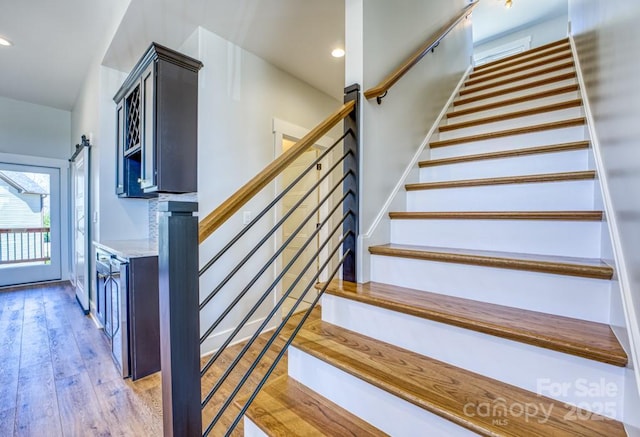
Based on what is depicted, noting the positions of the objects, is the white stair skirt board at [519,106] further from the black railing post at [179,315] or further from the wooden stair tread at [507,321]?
the black railing post at [179,315]

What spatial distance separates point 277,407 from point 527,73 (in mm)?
3347

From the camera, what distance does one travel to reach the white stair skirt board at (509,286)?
102cm

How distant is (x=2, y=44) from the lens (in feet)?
9.53

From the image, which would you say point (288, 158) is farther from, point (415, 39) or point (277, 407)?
point (415, 39)

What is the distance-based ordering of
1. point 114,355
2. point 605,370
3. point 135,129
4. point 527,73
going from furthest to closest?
Answer: point 527,73, point 135,129, point 114,355, point 605,370

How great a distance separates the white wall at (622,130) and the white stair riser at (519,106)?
0.75m

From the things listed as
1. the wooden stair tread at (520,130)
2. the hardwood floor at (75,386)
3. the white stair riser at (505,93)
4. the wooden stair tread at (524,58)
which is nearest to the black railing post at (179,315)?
the hardwood floor at (75,386)

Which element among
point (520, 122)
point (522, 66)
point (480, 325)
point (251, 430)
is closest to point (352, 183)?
point (480, 325)

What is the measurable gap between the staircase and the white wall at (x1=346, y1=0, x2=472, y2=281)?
239 millimetres

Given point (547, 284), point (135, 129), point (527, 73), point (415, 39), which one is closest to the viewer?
point (547, 284)

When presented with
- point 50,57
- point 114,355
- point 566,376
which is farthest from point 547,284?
point 50,57

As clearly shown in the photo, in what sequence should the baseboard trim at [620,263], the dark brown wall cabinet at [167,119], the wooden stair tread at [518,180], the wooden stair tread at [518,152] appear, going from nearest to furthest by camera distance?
the baseboard trim at [620,263]
the wooden stair tread at [518,180]
the wooden stair tread at [518,152]
the dark brown wall cabinet at [167,119]

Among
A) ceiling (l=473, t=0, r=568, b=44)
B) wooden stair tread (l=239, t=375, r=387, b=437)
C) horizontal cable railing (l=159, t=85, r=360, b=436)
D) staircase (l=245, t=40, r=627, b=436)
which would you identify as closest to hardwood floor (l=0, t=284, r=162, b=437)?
horizontal cable railing (l=159, t=85, r=360, b=436)

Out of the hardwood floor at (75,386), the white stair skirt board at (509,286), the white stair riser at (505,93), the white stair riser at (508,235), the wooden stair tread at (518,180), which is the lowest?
the hardwood floor at (75,386)
